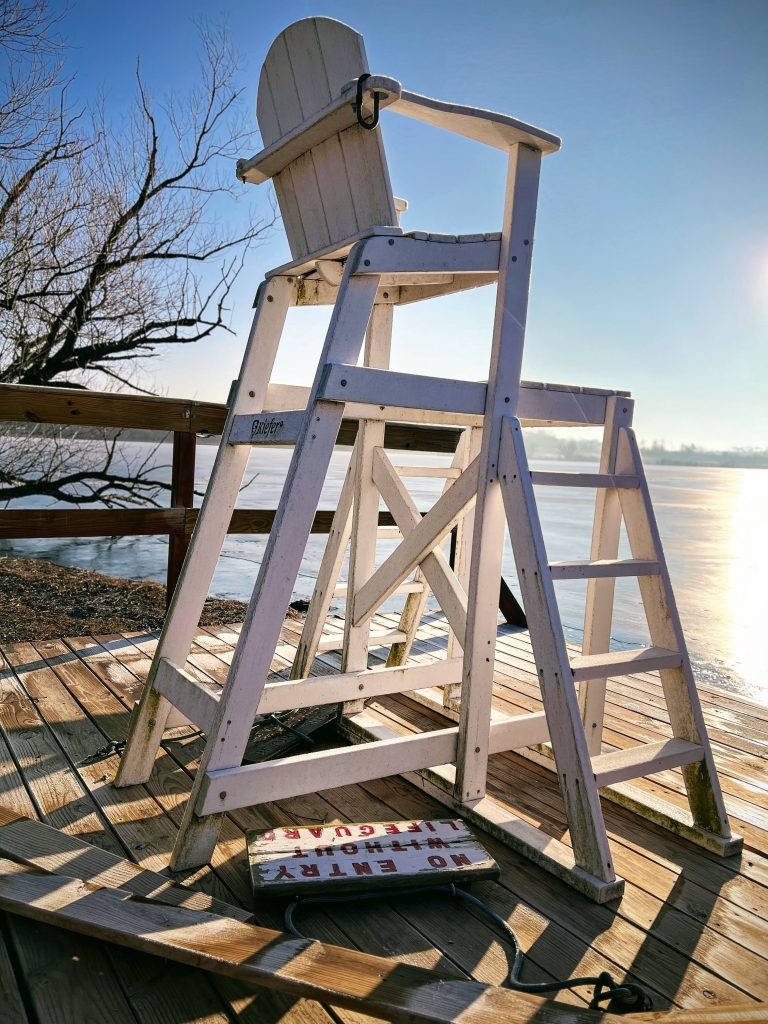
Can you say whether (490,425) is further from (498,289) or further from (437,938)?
(437,938)

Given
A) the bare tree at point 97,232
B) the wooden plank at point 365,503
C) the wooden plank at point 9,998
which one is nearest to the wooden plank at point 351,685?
the wooden plank at point 365,503

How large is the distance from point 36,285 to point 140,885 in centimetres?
713

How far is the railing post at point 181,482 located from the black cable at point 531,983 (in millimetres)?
2316

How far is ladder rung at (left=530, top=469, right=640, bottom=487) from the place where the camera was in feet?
6.27

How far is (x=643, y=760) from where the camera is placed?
1.85 meters

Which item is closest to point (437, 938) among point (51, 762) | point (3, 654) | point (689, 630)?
point (51, 762)

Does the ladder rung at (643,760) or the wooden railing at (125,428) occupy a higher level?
the wooden railing at (125,428)

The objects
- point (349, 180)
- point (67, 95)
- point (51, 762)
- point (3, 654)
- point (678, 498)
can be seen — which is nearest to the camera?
point (349, 180)

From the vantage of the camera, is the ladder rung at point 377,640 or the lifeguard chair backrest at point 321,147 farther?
the ladder rung at point 377,640

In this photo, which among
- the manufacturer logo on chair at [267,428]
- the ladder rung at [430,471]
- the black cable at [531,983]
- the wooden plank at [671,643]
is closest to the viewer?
the black cable at [531,983]

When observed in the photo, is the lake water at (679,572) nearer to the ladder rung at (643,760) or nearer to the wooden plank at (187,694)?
the ladder rung at (643,760)

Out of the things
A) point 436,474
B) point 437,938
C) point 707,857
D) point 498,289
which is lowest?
point 437,938

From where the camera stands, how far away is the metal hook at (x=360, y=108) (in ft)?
5.30

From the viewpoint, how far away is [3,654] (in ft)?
10.4
